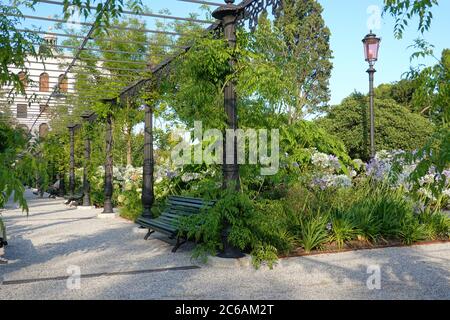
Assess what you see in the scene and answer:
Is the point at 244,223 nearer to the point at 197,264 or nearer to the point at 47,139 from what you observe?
the point at 197,264

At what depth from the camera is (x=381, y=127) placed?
19094 mm

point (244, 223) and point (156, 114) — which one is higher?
point (156, 114)

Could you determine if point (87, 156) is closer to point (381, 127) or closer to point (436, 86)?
point (381, 127)

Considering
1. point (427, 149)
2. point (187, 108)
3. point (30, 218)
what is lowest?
point (30, 218)

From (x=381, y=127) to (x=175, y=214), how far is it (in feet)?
46.2

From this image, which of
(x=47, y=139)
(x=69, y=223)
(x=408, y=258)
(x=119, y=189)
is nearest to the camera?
(x=47, y=139)

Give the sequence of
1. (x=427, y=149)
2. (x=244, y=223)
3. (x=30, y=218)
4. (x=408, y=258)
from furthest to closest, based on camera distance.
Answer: (x=30, y=218) < (x=408, y=258) < (x=244, y=223) < (x=427, y=149)

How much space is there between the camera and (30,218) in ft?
37.0

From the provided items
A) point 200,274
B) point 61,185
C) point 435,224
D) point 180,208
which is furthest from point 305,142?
point 61,185

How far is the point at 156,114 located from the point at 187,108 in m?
3.32

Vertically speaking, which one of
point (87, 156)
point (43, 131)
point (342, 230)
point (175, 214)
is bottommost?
point (342, 230)

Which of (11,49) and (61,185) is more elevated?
(11,49)
